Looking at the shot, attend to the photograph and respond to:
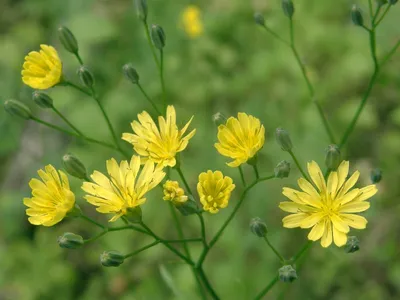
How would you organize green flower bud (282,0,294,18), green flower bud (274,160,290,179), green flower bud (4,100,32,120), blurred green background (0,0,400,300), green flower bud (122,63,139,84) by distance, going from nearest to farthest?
green flower bud (274,160,290,179)
green flower bud (122,63,139,84)
green flower bud (4,100,32,120)
green flower bud (282,0,294,18)
blurred green background (0,0,400,300)

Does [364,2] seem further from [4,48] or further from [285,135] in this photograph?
[4,48]

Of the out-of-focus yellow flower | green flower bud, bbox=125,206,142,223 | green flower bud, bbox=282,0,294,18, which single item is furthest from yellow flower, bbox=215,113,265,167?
the out-of-focus yellow flower

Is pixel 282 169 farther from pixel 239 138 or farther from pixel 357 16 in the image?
pixel 357 16

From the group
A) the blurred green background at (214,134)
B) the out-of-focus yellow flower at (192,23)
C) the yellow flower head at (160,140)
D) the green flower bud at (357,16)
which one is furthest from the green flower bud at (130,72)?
the out-of-focus yellow flower at (192,23)

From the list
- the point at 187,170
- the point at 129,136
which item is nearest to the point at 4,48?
the point at 187,170

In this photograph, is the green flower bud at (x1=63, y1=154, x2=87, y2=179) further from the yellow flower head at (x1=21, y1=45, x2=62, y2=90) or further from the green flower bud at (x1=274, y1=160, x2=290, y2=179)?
the green flower bud at (x1=274, y1=160, x2=290, y2=179)

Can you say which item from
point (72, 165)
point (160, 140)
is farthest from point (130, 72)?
point (72, 165)

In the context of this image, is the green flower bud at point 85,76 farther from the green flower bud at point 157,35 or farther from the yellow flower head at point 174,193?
the yellow flower head at point 174,193
